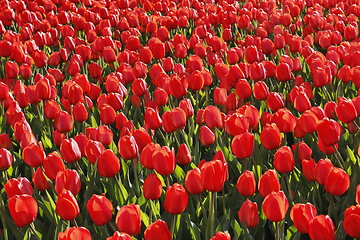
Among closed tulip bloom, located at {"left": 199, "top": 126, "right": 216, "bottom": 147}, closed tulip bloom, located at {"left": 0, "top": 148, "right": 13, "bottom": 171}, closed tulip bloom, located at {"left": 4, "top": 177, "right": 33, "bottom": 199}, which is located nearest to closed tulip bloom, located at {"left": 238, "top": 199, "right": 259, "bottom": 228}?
closed tulip bloom, located at {"left": 199, "top": 126, "right": 216, "bottom": 147}

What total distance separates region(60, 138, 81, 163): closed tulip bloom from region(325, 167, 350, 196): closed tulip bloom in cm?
109

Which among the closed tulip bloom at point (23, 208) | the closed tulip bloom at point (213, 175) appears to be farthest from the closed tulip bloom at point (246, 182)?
the closed tulip bloom at point (23, 208)

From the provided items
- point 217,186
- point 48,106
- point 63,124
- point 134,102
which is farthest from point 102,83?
point 217,186

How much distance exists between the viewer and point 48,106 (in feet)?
7.84

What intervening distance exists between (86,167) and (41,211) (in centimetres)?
44

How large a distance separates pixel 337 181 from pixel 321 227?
1.06 ft

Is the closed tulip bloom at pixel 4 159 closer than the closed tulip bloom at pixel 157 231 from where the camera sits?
No

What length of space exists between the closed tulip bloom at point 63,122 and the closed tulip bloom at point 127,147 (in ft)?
1.74

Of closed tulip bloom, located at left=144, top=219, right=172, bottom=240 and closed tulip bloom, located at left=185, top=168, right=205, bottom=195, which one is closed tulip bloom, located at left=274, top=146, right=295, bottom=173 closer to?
closed tulip bloom, located at left=185, top=168, right=205, bottom=195

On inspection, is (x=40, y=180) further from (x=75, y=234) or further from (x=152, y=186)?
(x=75, y=234)

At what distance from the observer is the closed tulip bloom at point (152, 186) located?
153cm

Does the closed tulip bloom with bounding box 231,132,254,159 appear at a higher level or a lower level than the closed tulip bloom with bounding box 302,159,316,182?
higher

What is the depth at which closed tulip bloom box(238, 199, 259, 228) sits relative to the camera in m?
1.47

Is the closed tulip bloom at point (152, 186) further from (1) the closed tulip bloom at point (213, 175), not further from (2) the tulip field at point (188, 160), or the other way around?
(1) the closed tulip bloom at point (213, 175)
